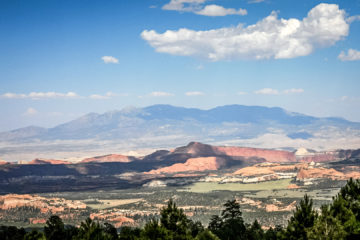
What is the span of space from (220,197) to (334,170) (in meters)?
57.1

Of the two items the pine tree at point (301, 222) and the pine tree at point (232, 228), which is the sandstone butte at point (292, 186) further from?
the pine tree at point (301, 222)

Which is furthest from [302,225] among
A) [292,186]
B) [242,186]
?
[242,186]

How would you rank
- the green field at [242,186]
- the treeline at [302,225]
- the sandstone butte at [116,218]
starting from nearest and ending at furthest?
the treeline at [302,225]
the sandstone butte at [116,218]
the green field at [242,186]

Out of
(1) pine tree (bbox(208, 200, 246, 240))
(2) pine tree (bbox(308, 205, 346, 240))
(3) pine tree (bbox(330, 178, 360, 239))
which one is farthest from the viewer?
(1) pine tree (bbox(208, 200, 246, 240))

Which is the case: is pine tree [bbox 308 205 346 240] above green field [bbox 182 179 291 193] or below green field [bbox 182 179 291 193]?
above

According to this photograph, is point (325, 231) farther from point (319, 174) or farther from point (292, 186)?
point (319, 174)

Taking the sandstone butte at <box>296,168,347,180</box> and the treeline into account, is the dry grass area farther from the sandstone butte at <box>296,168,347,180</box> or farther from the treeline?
the treeline

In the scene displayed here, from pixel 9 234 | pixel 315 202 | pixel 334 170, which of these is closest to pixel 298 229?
pixel 9 234

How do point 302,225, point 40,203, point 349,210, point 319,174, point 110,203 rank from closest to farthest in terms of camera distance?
point 302,225 → point 349,210 → point 40,203 → point 110,203 → point 319,174

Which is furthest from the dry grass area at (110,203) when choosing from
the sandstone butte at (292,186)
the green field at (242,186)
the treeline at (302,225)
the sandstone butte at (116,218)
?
the treeline at (302,225)

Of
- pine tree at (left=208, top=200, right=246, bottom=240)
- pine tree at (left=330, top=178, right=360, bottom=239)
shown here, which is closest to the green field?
pine tree at (left=208, top=200, right=246, bottom=240)

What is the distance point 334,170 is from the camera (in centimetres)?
19400

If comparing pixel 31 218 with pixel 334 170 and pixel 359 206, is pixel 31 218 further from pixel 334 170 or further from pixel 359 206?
pixel 334 170

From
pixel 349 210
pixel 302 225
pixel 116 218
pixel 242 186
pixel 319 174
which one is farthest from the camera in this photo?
pixel 242 186
